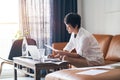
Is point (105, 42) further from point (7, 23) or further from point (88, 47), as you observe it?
point (7, 23)

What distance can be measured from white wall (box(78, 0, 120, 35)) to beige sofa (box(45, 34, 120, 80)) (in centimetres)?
36

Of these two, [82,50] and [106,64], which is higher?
[82,50]

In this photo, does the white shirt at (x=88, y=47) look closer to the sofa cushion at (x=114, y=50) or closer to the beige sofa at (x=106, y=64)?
the beige sofa at (x=106, y=64)

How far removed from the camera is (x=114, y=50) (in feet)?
13.4

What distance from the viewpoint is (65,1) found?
5371 millimetres

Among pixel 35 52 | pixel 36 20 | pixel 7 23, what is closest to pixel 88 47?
pixel 35 52

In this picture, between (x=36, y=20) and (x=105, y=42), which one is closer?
(x=105, y=42)

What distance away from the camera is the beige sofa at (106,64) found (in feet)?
8.09

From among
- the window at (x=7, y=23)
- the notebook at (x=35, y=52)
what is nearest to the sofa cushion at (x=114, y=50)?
the notebook at (x=35, y=52)

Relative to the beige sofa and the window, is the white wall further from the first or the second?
the window

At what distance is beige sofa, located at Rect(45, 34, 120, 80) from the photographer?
8.09 ft

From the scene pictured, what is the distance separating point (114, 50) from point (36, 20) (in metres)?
1.79

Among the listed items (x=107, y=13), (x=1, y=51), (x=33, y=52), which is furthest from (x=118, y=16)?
(x=1, y=51)

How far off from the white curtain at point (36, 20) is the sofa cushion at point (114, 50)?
151 centimetres
